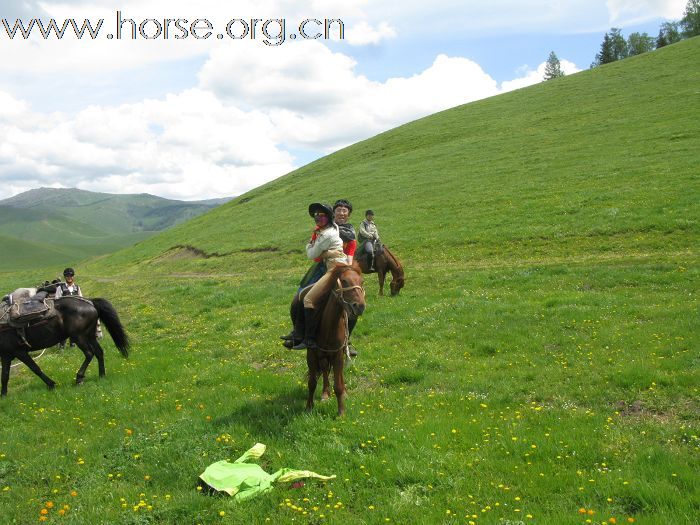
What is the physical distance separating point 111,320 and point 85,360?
1.35 m

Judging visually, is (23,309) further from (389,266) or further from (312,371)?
(389,266)

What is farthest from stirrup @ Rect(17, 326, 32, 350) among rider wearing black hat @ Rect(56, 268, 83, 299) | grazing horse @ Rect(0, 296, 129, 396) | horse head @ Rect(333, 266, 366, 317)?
horse head @ Rect(333, 266, 366, 317)

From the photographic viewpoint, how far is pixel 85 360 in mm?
13117

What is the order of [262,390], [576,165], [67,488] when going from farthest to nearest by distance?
[576,165]
[262,390]
[67,488]

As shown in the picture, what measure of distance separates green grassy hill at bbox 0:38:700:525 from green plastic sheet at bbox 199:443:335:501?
0.59 feet

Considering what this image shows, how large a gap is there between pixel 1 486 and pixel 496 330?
11.2m

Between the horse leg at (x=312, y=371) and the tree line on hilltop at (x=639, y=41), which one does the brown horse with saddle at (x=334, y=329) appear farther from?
the tree line on hilltop at (x=639, y=41)

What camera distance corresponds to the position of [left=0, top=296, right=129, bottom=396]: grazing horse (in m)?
12.8

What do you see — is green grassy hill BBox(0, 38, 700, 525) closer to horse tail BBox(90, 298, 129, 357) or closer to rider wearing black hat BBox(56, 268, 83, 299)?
horse tail BBox(90, 298, 129, 357)

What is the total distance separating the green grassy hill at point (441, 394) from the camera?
6.66 m

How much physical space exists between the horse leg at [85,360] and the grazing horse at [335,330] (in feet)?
21.7

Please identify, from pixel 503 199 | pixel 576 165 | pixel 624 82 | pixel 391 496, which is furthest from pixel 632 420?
pixel 624 82

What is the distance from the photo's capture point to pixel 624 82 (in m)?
62.3

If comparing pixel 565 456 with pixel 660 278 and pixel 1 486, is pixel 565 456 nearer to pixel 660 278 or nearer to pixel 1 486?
pixel 1 486
